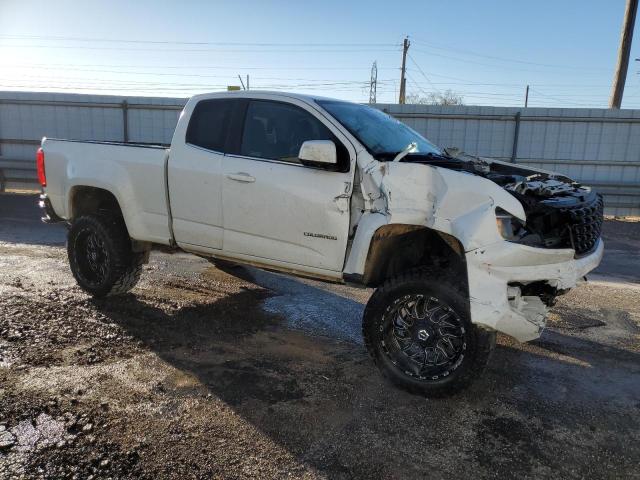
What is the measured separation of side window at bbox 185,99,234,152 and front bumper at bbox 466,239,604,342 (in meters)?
2.49

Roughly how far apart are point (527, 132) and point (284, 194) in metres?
11.0

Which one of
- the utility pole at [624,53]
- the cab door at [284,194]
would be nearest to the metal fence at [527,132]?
the utility pole at [624,53]

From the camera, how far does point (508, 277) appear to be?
3.16 meters

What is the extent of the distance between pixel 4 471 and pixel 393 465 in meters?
2.03

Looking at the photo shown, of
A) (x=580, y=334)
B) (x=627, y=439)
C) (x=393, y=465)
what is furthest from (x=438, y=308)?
(x=580, y=334)

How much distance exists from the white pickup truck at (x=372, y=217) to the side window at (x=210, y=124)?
0.01 m

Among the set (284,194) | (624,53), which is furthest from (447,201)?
(624,53)

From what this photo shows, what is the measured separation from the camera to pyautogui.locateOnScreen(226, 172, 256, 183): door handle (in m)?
4.17

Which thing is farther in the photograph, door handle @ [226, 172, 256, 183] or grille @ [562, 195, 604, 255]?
door handle @ [226, 172, 256, 183]

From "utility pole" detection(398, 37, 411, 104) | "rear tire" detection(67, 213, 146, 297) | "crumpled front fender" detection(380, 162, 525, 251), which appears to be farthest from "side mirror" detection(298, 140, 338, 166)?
"utility pole" detection(398, 37, 411, 104)

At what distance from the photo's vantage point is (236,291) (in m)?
5.98

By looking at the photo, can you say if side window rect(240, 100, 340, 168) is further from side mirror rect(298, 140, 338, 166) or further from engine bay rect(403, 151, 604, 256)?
engine bay rect(403, 151, 604, 256)

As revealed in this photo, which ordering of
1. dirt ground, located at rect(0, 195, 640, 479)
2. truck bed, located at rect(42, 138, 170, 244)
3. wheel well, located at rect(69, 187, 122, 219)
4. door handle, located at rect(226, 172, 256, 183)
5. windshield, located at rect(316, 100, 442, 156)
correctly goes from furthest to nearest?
1. wheel well, located at rect(69, 187, 122, 219)
2. truck bed, located at rect(42, 138, 170, 244)
3. door handle, located at rect(226, 172, 256, 183)
4. windshield, located at rect(316, 100, 442, 156)
5. dirt ground, located at rect(0, 195, 640, 479)

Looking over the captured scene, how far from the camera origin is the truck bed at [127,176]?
480 centimetres
